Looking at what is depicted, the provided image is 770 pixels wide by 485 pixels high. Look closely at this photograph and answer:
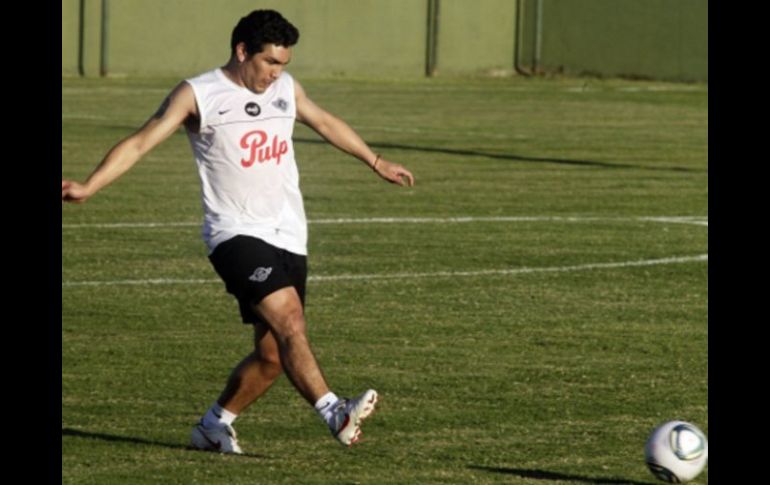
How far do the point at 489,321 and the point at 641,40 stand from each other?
34249mm

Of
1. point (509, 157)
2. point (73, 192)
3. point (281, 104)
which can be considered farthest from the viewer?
point (509, 157)

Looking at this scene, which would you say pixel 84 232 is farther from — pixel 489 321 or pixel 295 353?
pixel 295 353

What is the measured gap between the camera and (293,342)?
9344 millimetres

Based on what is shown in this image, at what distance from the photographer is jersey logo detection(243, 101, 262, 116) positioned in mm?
9633

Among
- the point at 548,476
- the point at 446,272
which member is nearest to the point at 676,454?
the point at 548,476

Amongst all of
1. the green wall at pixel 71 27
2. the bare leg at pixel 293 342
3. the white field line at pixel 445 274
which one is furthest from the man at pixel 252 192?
the green wall at pixel 71 27

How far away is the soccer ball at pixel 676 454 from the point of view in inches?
350

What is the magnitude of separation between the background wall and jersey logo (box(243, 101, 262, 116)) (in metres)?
34.9

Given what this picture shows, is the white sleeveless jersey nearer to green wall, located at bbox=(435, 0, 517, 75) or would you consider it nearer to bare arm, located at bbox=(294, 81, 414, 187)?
bare arm, located at bbox=(294, 81, 414, 187)

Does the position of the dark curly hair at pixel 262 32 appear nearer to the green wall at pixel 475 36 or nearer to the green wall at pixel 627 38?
the green wall at pixel 627 38

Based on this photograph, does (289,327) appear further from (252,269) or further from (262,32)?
(262,32)

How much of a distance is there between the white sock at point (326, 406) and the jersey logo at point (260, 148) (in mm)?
1196

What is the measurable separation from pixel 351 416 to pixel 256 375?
100 centimetres

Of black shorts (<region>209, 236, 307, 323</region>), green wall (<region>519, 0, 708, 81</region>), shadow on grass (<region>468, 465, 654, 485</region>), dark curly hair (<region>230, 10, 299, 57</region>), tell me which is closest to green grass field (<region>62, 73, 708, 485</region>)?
shadow on grass (<region>468, 465, 654, 485</region>)
